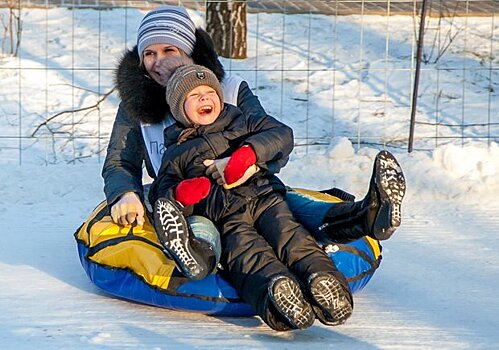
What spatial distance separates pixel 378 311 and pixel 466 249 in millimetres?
1166

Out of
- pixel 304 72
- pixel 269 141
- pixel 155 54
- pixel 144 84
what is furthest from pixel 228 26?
pixel 269 141

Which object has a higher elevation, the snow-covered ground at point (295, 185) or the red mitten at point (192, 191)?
the red mitten at point (192, 191)

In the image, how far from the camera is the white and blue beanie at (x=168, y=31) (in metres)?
4.63

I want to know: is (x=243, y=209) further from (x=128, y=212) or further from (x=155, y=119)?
(x=155, y=119)

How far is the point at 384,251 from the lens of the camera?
509 cm

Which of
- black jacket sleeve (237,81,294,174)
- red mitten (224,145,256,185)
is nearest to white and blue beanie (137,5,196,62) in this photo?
black jacket sleeve (237,81,294,174)

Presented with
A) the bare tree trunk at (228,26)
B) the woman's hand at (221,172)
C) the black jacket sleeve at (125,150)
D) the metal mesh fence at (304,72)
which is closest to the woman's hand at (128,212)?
the black jacket sleeve at (125,150)

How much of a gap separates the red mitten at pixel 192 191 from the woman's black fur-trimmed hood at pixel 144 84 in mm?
589

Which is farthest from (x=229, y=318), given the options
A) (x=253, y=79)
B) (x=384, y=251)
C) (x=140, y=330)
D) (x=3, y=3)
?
(x=3, y=3)

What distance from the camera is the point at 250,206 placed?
408 centimetres

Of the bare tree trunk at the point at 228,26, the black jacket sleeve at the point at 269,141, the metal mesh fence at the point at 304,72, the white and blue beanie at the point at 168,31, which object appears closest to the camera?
the black jacket sleeve at the point at 269,141

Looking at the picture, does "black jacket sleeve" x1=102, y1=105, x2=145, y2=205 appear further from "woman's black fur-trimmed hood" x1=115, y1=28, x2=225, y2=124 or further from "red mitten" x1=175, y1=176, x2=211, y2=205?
"red mitten" x1=175, y1=176, x2=211, y2=205

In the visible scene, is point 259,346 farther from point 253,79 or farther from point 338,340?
point 253,79

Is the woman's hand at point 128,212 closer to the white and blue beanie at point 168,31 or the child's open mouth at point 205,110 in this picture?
the child's open mouth at point 205,110
